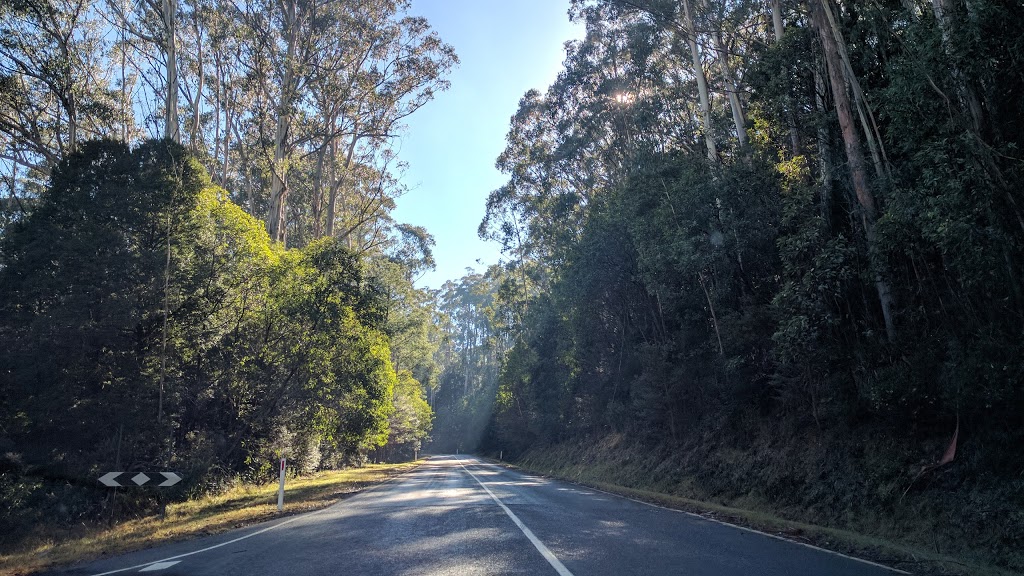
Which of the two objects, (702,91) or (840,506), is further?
(702,91)

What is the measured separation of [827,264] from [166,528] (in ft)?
46.2

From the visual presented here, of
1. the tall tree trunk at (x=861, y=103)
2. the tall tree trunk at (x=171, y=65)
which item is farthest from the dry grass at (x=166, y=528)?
the tall tree trunk at (x=861, y=103)

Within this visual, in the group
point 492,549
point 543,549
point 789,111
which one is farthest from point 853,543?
point 789,111

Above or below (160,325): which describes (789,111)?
above

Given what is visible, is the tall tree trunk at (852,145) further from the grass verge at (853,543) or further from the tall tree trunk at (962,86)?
the grass verge at (853,543)

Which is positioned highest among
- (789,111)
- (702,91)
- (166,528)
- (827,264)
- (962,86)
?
(702,91)

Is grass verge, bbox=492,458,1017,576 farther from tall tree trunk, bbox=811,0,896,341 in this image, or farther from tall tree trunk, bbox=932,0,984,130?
tall tree trunk, bbox=932,0,984,130

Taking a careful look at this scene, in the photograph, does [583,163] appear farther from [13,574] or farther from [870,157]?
[13,574]

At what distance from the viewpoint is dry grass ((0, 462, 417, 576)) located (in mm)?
8344

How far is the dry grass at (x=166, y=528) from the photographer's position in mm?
8344

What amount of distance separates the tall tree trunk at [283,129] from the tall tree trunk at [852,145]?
20.2 meters

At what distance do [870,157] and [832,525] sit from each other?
7195 millimetres

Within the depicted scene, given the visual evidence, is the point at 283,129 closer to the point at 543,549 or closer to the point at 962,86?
the point at 543,549

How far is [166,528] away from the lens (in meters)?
11.5
